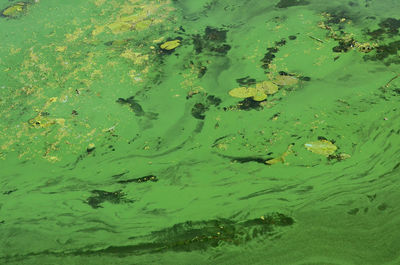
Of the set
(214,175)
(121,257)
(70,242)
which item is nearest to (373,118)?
(214,175)

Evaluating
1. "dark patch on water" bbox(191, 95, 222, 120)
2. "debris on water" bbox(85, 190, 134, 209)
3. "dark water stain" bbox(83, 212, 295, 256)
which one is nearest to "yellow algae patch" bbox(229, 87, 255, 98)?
"dark patch on water" bbox(191, 95, 222, 120)

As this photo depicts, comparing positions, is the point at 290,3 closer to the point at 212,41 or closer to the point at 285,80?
the point at 212,41

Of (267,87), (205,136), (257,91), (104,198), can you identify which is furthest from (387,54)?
(104,198)

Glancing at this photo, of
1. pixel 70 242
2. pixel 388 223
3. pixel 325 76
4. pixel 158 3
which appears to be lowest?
pixel 70 242

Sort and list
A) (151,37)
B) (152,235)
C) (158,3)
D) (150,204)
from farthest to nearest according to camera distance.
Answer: (158,3), (151,37), (150,204), (152,235)

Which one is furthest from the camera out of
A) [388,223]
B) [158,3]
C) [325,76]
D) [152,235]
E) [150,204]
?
[158,3]

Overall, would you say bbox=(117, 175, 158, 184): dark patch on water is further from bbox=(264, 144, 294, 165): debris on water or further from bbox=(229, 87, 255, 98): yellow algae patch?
bbox=(229, 87, 255, 98): yellow algae patch

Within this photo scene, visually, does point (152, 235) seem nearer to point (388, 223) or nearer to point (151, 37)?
point (388, 223)

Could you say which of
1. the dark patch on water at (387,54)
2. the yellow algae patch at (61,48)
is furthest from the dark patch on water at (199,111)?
the yellow algae patch at (61,48)
